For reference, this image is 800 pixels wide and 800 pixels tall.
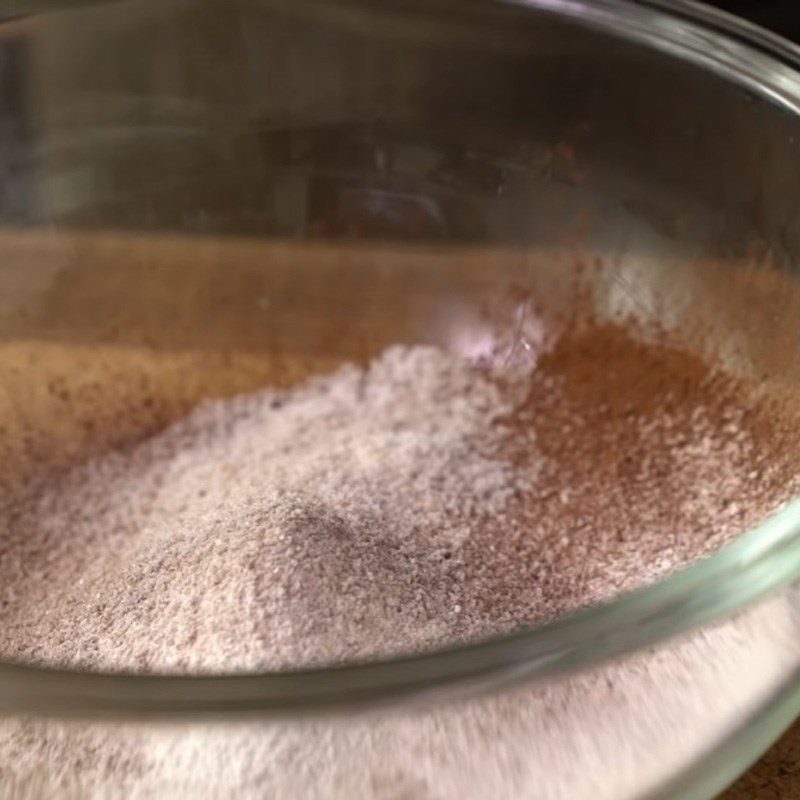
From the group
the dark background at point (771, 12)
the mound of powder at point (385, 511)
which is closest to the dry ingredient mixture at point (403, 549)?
the mound of powder at point (385, 511)

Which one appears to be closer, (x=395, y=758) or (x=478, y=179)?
(x=395, y=758)

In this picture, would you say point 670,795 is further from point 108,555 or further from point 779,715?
point 108,555

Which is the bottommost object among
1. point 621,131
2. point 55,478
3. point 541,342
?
point 55,478

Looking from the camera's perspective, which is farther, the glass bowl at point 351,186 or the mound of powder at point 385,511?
the glass bowl at point 351,186

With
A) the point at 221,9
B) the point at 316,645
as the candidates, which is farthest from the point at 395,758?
the point at 221,9

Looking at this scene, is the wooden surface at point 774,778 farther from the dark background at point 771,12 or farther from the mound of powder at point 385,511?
the dark background at point 771,12

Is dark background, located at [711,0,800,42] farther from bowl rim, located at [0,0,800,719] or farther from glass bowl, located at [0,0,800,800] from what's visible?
bowl rim, located at [0,0,800,719]
